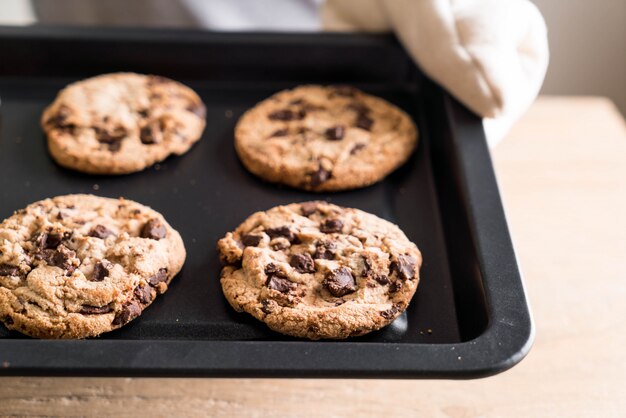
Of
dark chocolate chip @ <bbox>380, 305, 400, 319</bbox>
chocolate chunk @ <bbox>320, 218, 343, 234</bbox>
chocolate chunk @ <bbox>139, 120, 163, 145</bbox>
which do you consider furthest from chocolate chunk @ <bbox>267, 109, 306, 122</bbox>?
dark chocolate chip @ <bbox>380, 305, 400, 319</bbox>

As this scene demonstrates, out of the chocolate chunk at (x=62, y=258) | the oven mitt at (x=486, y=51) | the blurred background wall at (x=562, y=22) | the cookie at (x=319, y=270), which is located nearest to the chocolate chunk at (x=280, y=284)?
the cookie at (x=319, y=270)

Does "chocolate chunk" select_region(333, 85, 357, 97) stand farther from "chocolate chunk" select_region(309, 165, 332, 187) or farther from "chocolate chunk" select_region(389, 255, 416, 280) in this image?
"chocolate chunk" select_region(389, 255, 416, 280)

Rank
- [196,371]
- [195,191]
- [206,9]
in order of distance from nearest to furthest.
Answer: [196,371]
[195,191]
[206,9]

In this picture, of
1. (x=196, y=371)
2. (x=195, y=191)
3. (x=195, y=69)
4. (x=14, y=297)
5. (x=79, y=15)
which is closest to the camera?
(x=196, y=371)

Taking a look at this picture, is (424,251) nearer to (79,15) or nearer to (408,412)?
(408,412)

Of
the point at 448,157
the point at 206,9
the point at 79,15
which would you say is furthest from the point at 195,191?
the point at 79,15

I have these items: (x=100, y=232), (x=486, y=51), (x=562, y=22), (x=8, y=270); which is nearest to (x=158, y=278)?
(x=100, y=232)

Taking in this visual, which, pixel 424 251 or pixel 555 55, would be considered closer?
pixel 424 251
